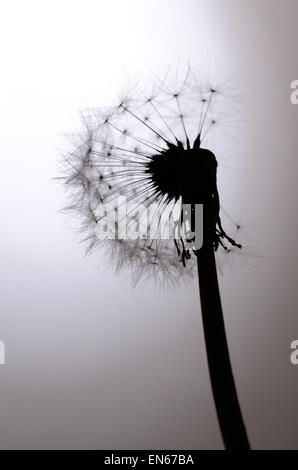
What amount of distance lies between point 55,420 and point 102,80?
3.19ft

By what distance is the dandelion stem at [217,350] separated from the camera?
1.89 meters

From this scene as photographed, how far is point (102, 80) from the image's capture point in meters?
1.91

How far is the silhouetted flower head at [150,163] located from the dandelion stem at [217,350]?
44 mm

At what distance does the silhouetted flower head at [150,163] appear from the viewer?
1882 millimetres

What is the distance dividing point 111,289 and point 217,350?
1.15ft

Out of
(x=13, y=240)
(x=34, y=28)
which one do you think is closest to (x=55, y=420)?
(x=13, y=240)

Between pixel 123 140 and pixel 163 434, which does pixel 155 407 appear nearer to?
pixel 163 434

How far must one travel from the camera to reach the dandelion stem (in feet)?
6.19

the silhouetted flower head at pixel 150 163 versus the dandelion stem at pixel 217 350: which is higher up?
the silhouetted flower head at pixel 150 163

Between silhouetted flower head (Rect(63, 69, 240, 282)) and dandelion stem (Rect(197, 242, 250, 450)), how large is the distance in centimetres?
4

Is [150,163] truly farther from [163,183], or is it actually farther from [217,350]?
[217,350]

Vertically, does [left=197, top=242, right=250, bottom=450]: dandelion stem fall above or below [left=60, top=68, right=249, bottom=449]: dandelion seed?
below

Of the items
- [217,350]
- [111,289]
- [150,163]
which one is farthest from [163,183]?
[217,350]
